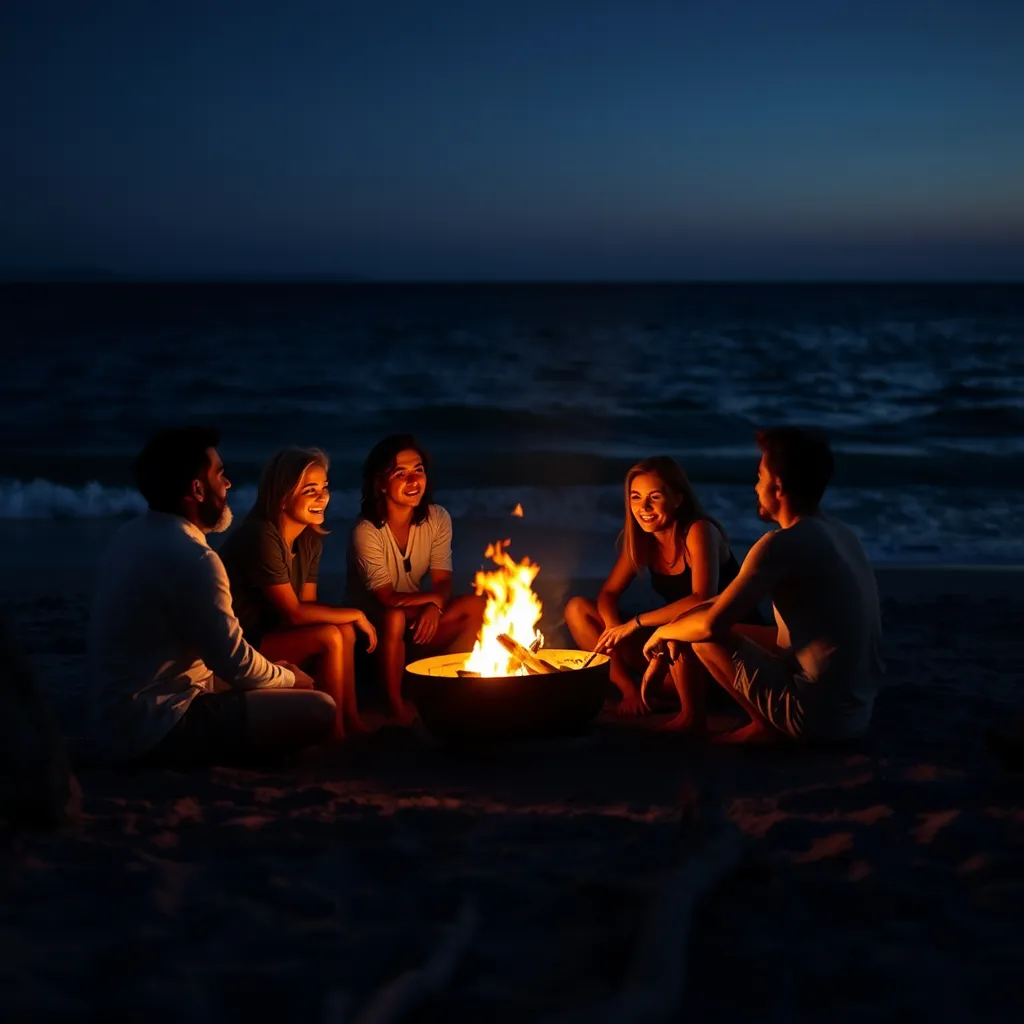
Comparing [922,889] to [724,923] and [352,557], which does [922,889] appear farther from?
[352,557]

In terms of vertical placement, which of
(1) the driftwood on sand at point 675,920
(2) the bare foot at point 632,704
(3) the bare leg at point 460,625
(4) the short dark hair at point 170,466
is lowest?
(2) the bare foot at point 632,704

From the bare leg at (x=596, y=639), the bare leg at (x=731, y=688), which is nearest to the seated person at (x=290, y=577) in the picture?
the bare leg at (x=596, y=639)

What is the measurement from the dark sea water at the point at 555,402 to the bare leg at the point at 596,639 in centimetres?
548

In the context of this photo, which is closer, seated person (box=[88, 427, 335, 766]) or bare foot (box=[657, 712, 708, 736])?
seated person (box=[88, 427, 335, 766])

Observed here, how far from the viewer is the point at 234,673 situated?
4453 millimetres

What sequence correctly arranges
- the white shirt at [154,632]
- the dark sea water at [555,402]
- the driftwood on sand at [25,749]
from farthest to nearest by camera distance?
the dark sea water at [555,402], the white shirt at [154,632], the driftwood on sand at [25,749]

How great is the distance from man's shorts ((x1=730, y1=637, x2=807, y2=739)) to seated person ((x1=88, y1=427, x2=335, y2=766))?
5.80 ft

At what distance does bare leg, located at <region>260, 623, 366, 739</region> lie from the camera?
516 cm

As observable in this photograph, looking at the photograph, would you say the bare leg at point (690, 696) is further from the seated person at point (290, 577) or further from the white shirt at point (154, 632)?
the white shirt at point (154, 632)

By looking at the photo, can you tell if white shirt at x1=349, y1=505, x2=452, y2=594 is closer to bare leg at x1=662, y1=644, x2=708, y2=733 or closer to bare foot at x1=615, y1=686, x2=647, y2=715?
bare foot at x1=615, y1=686, x2=647, y2=715

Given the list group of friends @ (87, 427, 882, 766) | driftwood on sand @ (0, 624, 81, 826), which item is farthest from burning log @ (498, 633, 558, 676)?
driftwood on sand @ (0, 624, 81, 826)

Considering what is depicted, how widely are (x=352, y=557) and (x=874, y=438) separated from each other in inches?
698

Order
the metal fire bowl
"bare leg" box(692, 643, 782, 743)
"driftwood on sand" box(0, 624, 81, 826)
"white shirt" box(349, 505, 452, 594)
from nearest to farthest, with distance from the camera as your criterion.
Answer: "driftwood on sand" box(0, 624, 81, 826)
the metal fire bowl
"bare leg" box(692, 643, 782, 743)
"white shirt" box(349, 505, 452, 594)

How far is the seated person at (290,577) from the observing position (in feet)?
17.0
